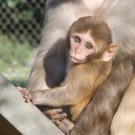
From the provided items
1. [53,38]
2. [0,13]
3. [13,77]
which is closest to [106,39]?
[53,38]

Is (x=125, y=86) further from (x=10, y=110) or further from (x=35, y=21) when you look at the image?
(x=35, y=21)

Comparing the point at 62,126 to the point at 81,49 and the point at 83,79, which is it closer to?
the point at 83,79

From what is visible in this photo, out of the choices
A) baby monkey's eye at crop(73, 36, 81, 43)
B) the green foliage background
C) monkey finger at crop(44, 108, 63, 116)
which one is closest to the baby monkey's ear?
baby monkey's eye at crop(73, 36, 81, 43)

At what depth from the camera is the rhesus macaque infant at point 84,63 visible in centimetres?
393

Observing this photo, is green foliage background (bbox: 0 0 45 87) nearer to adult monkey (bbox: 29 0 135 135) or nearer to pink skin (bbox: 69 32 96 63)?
adult monkey (bbox: 29 0 135 135)

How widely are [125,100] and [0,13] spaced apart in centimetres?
597

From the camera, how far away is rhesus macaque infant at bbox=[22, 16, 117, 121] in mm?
3926

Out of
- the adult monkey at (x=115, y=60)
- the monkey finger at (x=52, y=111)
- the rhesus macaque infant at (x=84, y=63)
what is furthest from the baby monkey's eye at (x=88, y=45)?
the monkey finger at (x=52, y=111)

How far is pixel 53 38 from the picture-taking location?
4250mm

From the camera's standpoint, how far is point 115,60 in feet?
13.1

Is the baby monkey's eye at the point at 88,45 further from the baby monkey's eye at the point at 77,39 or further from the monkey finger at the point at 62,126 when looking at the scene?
the monkey finger at the point at 62,126

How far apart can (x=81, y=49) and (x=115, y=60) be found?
191mm

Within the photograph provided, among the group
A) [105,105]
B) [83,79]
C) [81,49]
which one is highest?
[81,49]

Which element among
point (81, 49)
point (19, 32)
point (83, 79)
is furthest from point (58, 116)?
point (19, 32)
